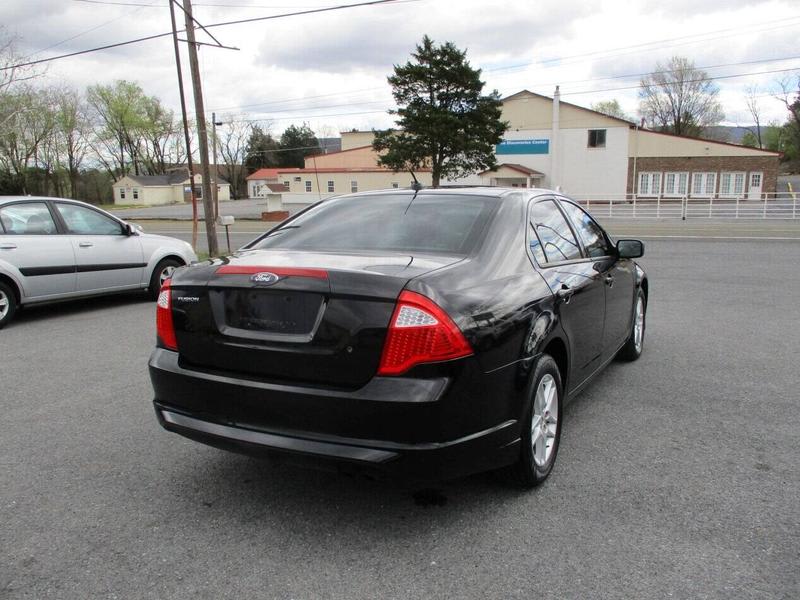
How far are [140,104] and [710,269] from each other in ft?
313

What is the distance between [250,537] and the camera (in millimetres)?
2936

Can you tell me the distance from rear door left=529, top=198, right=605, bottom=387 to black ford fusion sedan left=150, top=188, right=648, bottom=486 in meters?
0.04

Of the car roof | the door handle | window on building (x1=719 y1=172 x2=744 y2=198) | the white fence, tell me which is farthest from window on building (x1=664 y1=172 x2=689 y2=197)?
the door handle

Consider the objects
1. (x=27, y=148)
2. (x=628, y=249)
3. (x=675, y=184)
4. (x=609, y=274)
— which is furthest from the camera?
(x=27, y=148)

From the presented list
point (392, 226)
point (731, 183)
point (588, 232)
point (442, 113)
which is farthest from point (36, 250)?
point (731, 183)

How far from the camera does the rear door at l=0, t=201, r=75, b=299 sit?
779 cm

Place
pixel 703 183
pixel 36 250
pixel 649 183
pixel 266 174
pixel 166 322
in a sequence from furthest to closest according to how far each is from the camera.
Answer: pixel 266 174 < pixel 649 183 < pixel 703 183 < pixel 36 250 < pixel 166 322

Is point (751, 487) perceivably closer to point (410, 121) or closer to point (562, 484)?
point (562, 484)

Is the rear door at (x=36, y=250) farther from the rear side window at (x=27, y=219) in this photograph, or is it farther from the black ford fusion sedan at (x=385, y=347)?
the black ford fusion sedan at (x=385, y=347)

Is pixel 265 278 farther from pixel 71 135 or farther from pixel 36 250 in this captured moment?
pixel 71 135

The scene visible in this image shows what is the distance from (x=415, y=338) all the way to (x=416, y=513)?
101cm

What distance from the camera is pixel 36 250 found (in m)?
7.97

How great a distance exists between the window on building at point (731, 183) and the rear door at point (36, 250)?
57.5 meters

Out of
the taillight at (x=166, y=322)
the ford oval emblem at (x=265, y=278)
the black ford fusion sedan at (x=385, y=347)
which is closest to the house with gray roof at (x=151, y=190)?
the taillight at (x=166, y=322)
